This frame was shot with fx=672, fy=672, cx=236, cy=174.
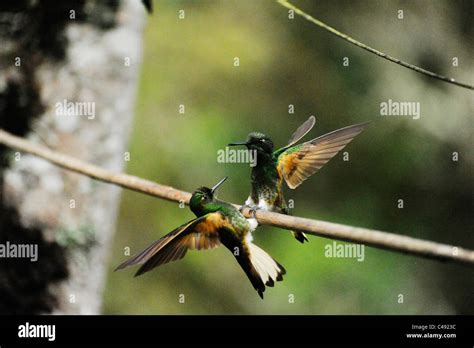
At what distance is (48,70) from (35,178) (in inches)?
20.2

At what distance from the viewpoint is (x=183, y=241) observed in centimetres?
242

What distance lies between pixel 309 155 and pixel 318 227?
1.24 metres

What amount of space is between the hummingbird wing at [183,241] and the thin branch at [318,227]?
0.15 metres

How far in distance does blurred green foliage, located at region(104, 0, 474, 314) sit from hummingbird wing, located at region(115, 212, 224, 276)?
2.52 meters

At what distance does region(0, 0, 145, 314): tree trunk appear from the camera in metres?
3.00

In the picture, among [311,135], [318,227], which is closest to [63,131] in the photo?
[318,227]

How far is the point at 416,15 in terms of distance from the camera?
5.05 metres

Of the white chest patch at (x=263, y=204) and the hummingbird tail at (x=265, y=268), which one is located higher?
the white chest patch at (x=263, y=204)

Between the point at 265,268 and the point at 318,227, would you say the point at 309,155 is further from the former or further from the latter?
the point at 318,227

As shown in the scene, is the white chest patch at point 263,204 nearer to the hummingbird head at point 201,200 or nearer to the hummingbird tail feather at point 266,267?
the hummingbird tail feather at point 266,267

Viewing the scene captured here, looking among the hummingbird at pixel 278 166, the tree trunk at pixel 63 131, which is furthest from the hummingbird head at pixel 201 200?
the tree trunk at pixel 63 131

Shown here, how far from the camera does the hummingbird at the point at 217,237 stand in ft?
7.61

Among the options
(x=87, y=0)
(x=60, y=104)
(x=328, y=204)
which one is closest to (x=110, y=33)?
(x=87, y=0)

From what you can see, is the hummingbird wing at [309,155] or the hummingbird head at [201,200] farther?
the hummingbird wing at [309,155]
